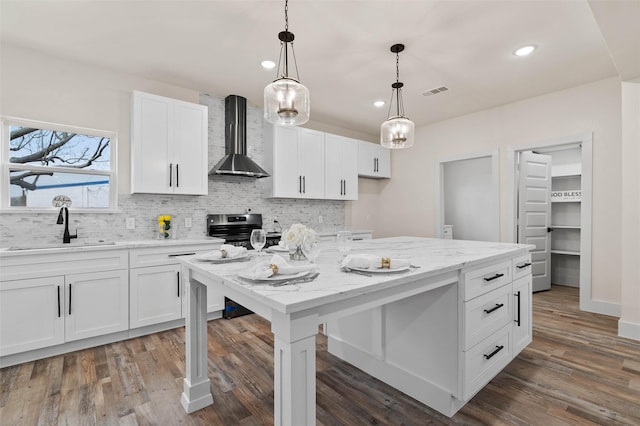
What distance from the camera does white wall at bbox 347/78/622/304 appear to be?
11.6 feet

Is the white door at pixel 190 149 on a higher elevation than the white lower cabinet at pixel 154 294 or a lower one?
higher

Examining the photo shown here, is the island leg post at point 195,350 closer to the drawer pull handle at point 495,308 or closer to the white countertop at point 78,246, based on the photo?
the white countertop at point 78,246

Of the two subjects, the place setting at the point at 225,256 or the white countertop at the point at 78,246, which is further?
the white countertop at the point at 78,246

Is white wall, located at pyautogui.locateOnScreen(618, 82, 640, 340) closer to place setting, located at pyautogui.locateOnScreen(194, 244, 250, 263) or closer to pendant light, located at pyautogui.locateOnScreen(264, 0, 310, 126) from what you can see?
pendant light, located at pyautogui.locateOnScreen(264, 0, 310, 126)

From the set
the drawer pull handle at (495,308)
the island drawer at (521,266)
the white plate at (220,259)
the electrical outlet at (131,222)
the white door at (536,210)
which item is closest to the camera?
the white plate at (220,259)

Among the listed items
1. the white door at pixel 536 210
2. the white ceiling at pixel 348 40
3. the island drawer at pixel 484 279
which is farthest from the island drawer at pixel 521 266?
the white door at pixel 536 210

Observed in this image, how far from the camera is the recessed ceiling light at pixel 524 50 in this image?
2.84m

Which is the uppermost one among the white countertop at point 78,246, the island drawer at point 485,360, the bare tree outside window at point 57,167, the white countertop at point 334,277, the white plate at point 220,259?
the bare tree outside window at point 57,167

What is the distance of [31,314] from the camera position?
98.3 inches

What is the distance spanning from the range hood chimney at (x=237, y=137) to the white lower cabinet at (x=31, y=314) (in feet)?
6.28

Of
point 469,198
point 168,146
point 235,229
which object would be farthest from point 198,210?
point 469,198

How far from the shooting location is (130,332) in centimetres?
299

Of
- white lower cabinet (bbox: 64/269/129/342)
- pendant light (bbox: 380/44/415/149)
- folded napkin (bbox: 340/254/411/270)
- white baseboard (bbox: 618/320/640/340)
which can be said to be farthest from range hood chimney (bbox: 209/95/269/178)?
white baseboard (bbox: 618/320/640/340)

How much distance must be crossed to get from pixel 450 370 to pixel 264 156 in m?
Answer: 3.49
